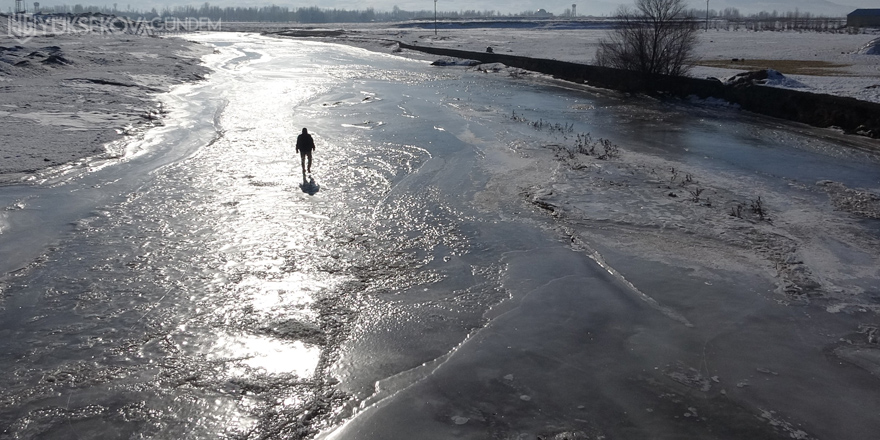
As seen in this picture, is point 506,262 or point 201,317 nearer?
point 201,317

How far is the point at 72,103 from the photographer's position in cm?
2505

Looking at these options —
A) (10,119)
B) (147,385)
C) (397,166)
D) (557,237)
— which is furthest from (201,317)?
(10,119)

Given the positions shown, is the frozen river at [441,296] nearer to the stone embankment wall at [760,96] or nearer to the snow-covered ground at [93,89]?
the snow-covered ground at [93,89]

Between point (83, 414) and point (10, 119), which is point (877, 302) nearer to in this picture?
point (83, 414)

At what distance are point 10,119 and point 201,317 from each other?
1698cm

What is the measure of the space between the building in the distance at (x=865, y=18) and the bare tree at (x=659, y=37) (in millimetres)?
89539

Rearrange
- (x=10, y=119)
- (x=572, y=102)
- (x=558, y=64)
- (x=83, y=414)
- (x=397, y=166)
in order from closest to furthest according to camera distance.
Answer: (x=83, y=414), (x=397, y=166), (x=10, y=119), (x=572, y=102), (x=558, y=64)

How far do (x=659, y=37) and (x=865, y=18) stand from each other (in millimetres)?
93448

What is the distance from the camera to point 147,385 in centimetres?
712

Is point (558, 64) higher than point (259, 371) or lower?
higher

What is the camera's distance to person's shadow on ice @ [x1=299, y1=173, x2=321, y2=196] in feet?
48.2

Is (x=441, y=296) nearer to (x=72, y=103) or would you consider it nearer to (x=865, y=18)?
(x=72, y=103)

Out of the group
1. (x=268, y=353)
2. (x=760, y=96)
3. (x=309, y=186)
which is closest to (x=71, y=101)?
(x=309, y=186)

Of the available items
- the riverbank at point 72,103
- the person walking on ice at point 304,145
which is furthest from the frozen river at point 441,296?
the riverbank at point 72,103
